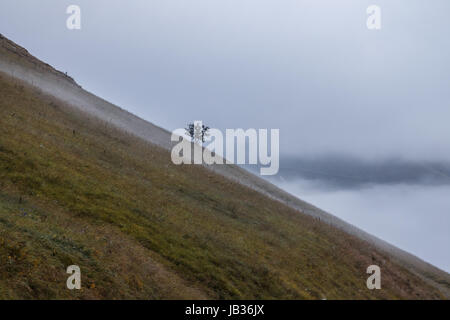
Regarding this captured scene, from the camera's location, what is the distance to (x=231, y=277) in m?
23.8

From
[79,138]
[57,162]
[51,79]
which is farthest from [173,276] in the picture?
[51,79]

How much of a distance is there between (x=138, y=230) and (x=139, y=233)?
1.24ft

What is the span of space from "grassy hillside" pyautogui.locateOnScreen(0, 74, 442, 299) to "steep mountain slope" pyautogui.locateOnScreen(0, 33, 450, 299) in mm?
94

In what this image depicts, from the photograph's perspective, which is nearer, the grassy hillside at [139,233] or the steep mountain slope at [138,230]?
the grassy hillside at [139,233]

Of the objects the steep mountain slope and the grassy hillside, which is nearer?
the grassy hillside

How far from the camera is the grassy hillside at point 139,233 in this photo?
18.4 metres

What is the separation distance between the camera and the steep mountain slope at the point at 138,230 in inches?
730

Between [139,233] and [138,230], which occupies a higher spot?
[138,230]

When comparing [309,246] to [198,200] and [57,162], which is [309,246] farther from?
[57,162]

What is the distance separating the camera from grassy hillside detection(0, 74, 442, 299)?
18.4m

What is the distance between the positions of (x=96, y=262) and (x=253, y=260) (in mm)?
11297

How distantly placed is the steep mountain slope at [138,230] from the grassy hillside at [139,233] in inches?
3.7

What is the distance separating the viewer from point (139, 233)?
25016 millimetres

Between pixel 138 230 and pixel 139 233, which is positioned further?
pixel 138 230
